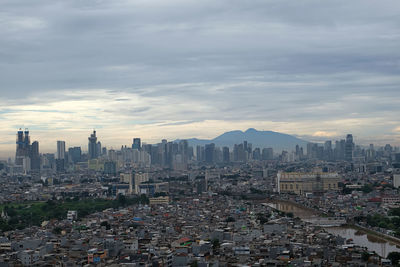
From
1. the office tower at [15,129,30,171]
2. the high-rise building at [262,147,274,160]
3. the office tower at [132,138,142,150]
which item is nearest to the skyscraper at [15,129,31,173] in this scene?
the office tower at [15,129,30,171]

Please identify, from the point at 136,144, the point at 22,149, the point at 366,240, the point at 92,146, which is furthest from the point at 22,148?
the point at 366,240

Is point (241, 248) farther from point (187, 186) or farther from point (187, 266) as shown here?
point (187, 186)

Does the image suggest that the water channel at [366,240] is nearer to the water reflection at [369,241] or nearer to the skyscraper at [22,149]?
the water reflection at [369,241]

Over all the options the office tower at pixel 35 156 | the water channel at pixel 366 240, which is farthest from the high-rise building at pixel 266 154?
the water channel at pixel 366 240

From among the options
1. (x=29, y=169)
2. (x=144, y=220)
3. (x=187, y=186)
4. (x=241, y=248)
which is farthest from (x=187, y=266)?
(x=29, y=169)

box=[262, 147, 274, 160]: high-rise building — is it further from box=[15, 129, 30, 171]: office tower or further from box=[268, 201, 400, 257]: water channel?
box=[268, 201, 400, 257]: water channel

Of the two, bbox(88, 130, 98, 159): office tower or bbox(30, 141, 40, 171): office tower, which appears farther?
bbox(88, 130, 98, 159): office tower

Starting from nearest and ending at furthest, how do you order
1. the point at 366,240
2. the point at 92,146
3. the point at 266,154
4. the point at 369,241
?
the point at 369,241 < the point at 366,240 < the point at 92,146 < the point at 266,154

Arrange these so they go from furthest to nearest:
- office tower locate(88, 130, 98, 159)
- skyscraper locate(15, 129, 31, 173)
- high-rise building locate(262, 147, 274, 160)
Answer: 1. high-rise building locate(262, 147, 274, 160)
2. office tower locate(88, 130, 98, 159)
3. skyscraper locate(15, 129, 31, 173)

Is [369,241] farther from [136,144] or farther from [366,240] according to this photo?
[136,144]
